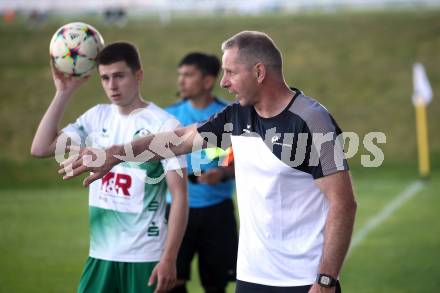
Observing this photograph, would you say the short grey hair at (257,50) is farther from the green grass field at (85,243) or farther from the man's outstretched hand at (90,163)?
the green grass field at (85,243)

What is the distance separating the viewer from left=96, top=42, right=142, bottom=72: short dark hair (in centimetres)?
646

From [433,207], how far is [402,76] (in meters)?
13.2

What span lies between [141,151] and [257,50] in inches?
40.2

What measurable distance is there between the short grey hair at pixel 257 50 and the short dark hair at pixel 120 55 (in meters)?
1.40

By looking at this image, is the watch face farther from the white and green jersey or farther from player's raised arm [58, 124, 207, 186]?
the white and green jersey

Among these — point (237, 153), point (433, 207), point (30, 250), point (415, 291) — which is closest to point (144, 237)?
point (237, 153)

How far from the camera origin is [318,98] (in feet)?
88.2

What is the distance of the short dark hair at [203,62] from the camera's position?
9.23m

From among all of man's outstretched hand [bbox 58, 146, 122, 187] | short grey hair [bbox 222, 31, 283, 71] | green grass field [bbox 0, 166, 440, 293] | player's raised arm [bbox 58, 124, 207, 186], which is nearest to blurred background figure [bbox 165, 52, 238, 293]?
green grass field [bbox 0, 166, 440, 293]

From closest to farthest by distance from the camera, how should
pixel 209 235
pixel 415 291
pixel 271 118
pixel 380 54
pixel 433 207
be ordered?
pixel 271 118, pixel 209 235, pixel 415 291, pixel 433 207, pixel 380 54

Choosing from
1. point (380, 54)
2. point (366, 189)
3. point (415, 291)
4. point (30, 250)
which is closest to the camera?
point (415, 291)

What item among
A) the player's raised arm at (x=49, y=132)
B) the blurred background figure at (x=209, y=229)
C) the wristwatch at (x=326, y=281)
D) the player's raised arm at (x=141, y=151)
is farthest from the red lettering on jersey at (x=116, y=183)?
the blurred background figure at (x=209, y=229)

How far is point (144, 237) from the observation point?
629 centimetres

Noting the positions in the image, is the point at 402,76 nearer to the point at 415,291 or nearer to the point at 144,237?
the point at 415,291
